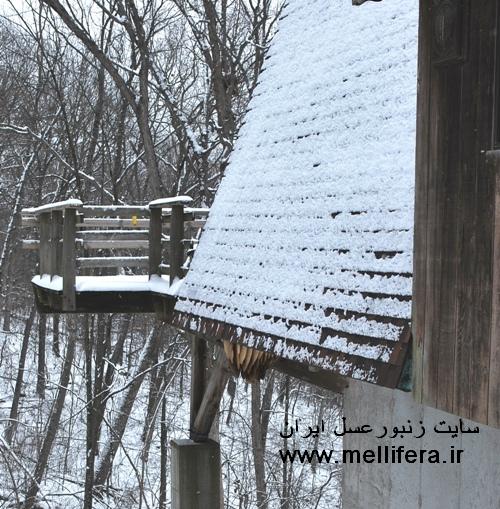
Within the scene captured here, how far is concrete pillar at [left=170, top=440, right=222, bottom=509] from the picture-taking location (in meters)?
8.03

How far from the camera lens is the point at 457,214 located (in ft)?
10.9

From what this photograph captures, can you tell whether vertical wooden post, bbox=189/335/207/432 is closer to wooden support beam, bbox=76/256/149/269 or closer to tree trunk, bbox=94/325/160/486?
wooden support beam, bbox=76/256/149/269

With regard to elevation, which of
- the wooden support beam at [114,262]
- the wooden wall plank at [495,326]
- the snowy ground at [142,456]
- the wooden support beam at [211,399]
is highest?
the wooden support beam at [114,262]

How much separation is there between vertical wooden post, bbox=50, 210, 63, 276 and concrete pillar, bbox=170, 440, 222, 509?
228 centimetres

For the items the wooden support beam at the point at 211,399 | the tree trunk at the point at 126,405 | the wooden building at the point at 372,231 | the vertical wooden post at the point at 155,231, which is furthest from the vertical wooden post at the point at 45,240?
the tree trunk at the point at 126,405

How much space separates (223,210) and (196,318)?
→ 105cm

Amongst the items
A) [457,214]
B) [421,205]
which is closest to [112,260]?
[421,205]

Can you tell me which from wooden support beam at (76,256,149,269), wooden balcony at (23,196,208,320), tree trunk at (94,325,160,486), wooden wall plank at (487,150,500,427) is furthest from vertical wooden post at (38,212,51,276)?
wooden wall plank at (487,150,500,427)

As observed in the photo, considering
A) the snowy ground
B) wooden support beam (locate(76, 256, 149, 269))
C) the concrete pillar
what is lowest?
the snowy ground

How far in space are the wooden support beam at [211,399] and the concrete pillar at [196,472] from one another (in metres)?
0.12

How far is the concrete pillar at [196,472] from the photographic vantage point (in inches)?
316

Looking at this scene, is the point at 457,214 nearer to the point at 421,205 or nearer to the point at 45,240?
the point at 421,205

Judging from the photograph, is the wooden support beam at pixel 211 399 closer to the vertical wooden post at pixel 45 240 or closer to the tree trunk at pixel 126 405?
the vertical wooden post at pixel 45 240

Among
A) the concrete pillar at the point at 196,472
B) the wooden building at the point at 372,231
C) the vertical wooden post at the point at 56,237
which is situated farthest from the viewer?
the vertical wooden post at the point at 56,237
